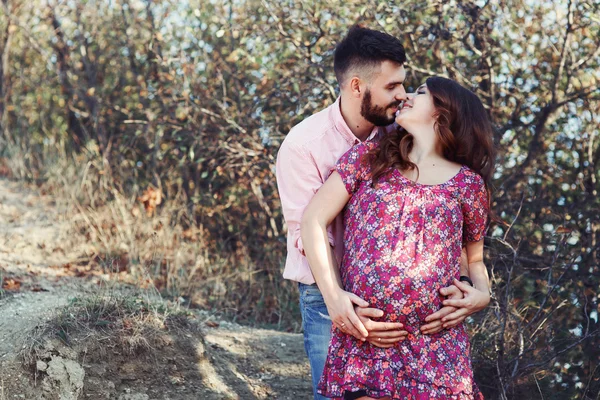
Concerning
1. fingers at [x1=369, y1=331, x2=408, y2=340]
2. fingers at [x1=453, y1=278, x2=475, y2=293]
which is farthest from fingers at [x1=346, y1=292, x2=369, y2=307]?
fingers at [x1=453, y1=278, x2=475, y2=293]

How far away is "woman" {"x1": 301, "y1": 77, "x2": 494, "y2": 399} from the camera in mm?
2758

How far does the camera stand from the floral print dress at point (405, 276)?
107 inches

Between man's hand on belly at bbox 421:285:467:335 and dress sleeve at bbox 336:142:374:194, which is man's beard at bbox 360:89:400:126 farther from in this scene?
man's hand on belly at bbox 421:285:467:335

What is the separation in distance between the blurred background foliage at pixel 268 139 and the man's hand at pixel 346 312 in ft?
4.60

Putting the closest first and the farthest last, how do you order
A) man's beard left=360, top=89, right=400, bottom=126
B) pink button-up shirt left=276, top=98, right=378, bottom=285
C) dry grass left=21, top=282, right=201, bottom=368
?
pink button-up shirt left=276, top=98, right=378, bottom=285, man's beard left=360, top=89, right=400, bottom=126, dry grass left=21, top=282, right=201, bottom=368

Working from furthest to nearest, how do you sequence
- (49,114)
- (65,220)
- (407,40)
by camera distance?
(49,114), (65,220), (407,40)

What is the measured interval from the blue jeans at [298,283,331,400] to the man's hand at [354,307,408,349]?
43cm

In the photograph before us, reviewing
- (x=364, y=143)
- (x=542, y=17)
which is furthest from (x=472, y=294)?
(x=542, y=17)

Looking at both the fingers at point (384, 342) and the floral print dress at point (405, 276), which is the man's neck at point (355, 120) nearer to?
the floral print dress at point (405, 276)

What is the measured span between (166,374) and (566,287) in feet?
8.25

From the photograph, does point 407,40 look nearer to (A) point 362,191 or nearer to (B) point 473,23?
(B) point 473,23

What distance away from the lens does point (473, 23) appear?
16.6 feet

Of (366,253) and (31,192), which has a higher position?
(366,253)

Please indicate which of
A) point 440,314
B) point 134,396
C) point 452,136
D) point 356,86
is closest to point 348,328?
point 440,314
